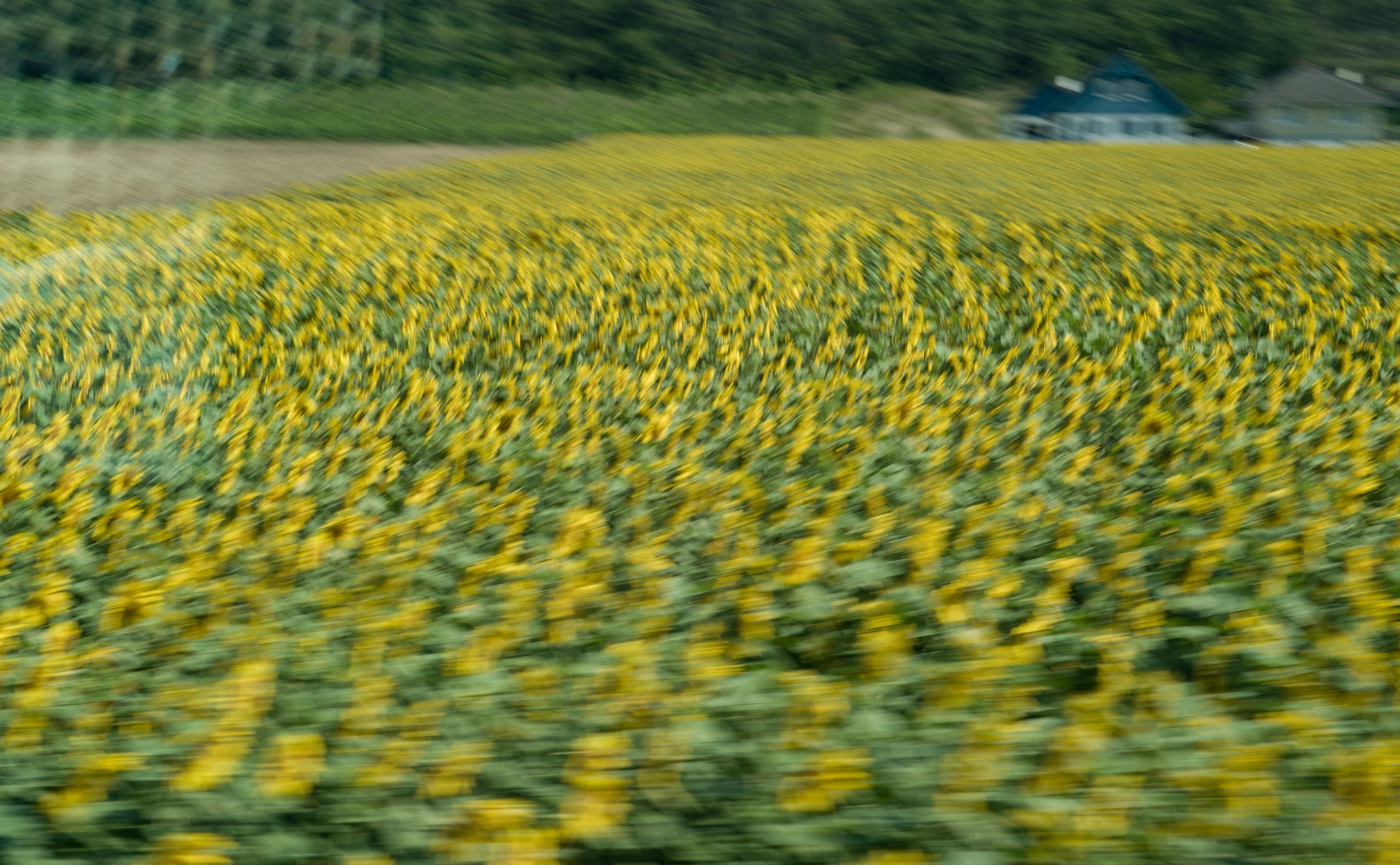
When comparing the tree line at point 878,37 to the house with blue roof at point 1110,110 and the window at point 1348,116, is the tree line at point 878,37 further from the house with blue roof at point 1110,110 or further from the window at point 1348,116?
the window at point 1348,116

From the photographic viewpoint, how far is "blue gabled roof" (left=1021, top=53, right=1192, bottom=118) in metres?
40.4

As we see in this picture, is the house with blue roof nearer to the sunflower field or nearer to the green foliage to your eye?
the green foliage

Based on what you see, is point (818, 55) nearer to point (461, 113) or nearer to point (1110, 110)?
point (1110, 110)

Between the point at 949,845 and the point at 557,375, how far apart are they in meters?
4.76

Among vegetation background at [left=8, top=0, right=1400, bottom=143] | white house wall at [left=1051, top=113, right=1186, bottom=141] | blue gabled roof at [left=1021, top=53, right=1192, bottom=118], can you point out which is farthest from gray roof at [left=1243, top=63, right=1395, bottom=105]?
white house wall at [left=1051, top=113, right=1186, bottom=141]

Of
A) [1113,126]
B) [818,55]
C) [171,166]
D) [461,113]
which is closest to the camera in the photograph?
[171,166]

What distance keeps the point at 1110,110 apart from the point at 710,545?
39.5 meters

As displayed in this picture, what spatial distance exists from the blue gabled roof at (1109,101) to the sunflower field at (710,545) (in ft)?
107

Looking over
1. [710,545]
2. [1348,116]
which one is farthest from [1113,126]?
[710,545]

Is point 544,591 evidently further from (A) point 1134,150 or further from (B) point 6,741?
(A) point 1134,150

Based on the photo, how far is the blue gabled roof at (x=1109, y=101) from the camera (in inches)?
1592

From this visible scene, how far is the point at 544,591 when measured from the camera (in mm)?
4109

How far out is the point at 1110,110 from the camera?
40.4m

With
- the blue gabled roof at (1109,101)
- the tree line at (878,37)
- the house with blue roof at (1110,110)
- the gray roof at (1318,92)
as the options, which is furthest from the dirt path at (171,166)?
the gray roof at (1318,92)
